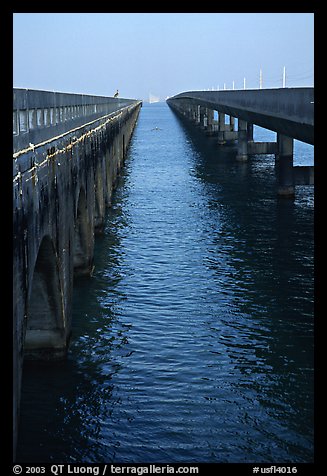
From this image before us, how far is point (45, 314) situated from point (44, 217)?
471 cm

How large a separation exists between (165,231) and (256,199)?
13696 millimetres

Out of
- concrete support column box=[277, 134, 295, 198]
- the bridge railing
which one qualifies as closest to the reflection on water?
concrete support column box=[277, 134, 295, 198]

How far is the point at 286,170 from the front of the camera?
56.8 m

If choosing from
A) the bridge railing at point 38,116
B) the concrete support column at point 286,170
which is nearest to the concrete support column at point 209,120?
the concrete support column at point 286,170

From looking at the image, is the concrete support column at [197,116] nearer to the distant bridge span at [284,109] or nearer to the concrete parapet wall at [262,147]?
the concrete parapet wall at [262,147]

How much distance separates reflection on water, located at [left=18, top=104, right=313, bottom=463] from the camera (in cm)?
1895

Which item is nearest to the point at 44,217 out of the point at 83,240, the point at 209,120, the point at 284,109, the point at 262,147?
the point at 83,240

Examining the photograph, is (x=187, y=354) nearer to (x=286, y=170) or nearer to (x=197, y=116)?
(x=286, y=170)

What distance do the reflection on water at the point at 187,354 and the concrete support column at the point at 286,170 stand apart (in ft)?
20.2

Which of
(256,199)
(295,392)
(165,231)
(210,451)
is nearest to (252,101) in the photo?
(256,199)

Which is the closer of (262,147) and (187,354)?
(187,354)

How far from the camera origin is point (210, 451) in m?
18.3

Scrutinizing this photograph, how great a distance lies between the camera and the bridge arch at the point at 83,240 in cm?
3469
